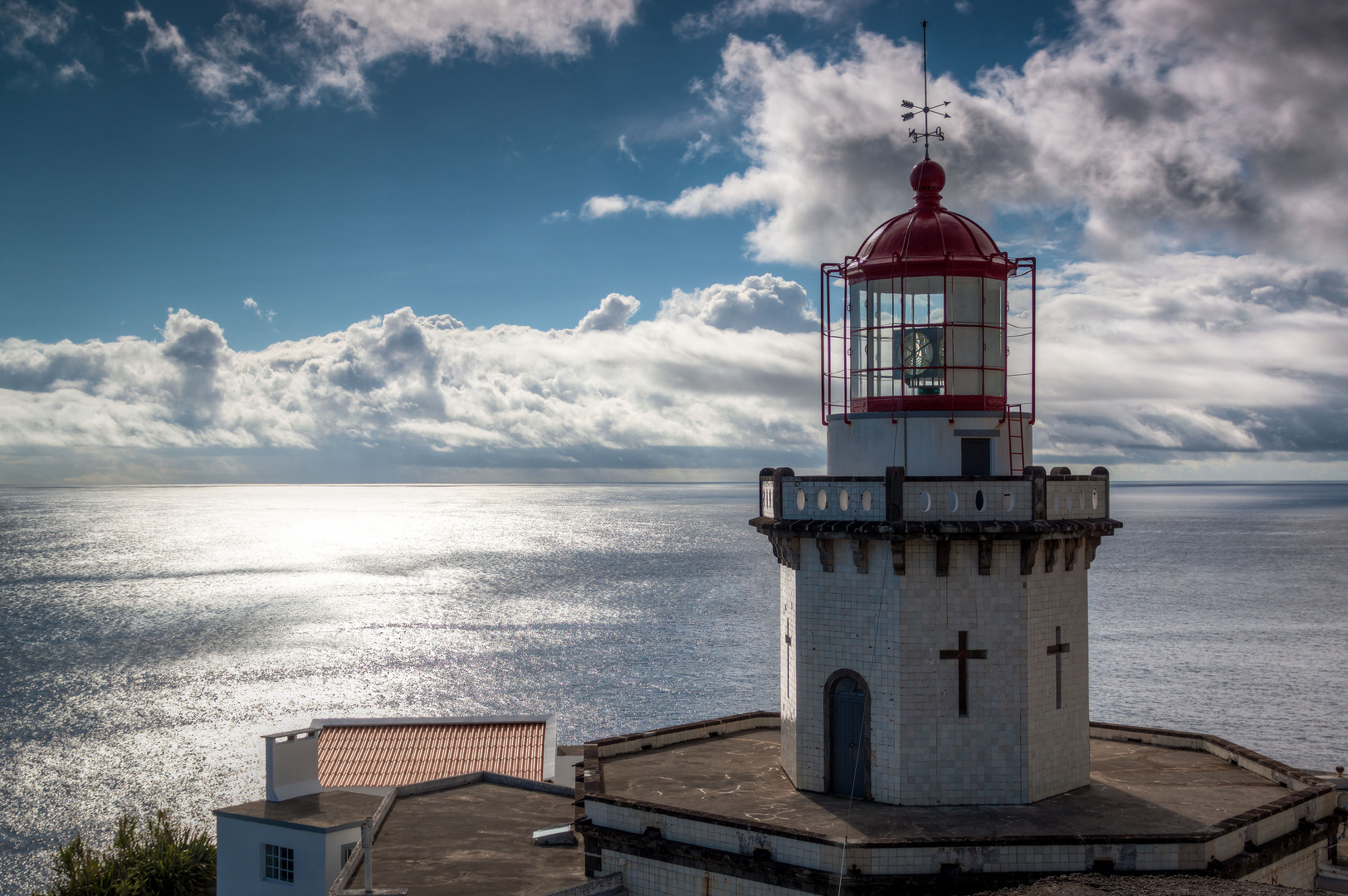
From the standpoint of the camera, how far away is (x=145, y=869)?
1009 inches

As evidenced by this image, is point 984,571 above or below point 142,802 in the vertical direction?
above

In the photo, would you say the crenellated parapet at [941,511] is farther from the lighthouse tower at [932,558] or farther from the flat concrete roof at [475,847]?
the flat concrete roof at [475,847]

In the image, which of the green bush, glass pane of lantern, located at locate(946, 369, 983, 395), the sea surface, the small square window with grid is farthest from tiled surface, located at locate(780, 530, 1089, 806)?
the sea surface

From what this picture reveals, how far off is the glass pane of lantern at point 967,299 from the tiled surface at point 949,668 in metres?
3.35

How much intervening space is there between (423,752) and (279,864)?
27.4 ft

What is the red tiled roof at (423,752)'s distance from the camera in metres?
23.2

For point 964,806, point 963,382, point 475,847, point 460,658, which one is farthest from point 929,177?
point 460,658

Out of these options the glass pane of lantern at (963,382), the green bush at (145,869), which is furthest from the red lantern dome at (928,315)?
the green bush at (145,869)

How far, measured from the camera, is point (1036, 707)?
12.8 meters

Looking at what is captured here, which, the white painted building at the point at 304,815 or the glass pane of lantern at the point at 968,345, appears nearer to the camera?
the glass pane of lantern at the point at 968,345

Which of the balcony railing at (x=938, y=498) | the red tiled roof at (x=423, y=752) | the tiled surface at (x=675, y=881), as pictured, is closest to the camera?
the tiled surface at (x=675, y=881)

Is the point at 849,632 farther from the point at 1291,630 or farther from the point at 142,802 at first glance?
the point at 1291,630

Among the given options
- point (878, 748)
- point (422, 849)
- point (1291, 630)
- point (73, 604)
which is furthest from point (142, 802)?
point (1291, 630)

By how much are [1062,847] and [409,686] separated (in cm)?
5151
